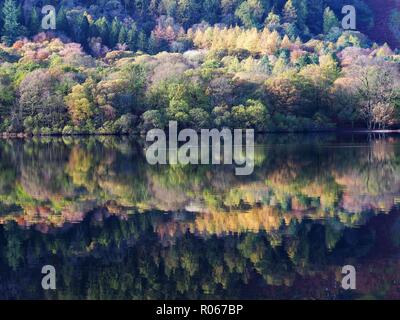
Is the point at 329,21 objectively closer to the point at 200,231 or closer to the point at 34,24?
the point at 34,24

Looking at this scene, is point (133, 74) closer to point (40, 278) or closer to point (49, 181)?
point (49, 181)

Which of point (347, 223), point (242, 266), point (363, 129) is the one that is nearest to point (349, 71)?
point (363, 129)

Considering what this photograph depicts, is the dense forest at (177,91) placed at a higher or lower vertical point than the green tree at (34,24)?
lower

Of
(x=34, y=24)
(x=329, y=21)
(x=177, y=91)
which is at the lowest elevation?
(x=177, y=91)

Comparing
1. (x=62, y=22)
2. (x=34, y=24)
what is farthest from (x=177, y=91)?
(x=62, y=22)

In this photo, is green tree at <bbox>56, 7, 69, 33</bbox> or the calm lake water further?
green tree at <bbox>56, 7, 69, 33</bbox>

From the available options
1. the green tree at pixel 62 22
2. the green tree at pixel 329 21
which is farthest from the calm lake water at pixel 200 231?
the green tree at pixel 329 21

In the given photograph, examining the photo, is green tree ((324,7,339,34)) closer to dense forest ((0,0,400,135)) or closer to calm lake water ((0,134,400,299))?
dense forest ((0,0,400,135))

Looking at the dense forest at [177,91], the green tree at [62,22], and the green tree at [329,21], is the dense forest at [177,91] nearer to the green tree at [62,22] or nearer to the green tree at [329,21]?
the green tree at [62,22]

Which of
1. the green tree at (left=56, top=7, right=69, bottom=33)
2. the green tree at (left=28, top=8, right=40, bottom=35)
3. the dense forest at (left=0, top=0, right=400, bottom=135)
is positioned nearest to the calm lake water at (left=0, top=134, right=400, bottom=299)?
the dense forest at (left=0, top=0, right=400, bottom=135)
